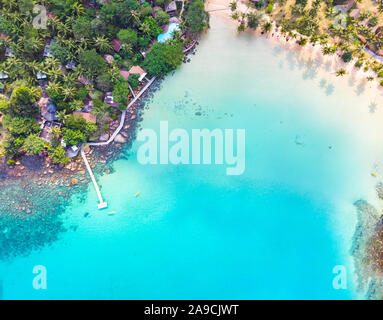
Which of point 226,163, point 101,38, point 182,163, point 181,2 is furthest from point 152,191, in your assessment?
point 181,2

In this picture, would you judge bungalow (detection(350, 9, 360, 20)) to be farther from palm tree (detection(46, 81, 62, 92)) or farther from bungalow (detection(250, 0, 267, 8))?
palm tree (detection(46, 81, 62, 92))

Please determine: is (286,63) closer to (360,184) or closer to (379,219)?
(360,184)

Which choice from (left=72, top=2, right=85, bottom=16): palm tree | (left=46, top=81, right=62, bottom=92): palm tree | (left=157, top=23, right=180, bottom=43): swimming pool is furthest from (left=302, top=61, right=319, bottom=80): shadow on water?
(left=46, top=81, right=62, bottom=92): palm tree

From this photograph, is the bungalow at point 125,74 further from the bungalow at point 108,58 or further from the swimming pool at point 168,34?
the swimming pool at point 168,34

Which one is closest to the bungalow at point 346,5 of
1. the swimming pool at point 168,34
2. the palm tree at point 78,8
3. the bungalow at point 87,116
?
the swimming pool at point 168,34

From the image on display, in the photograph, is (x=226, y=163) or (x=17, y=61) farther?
(x=226, y=163)
